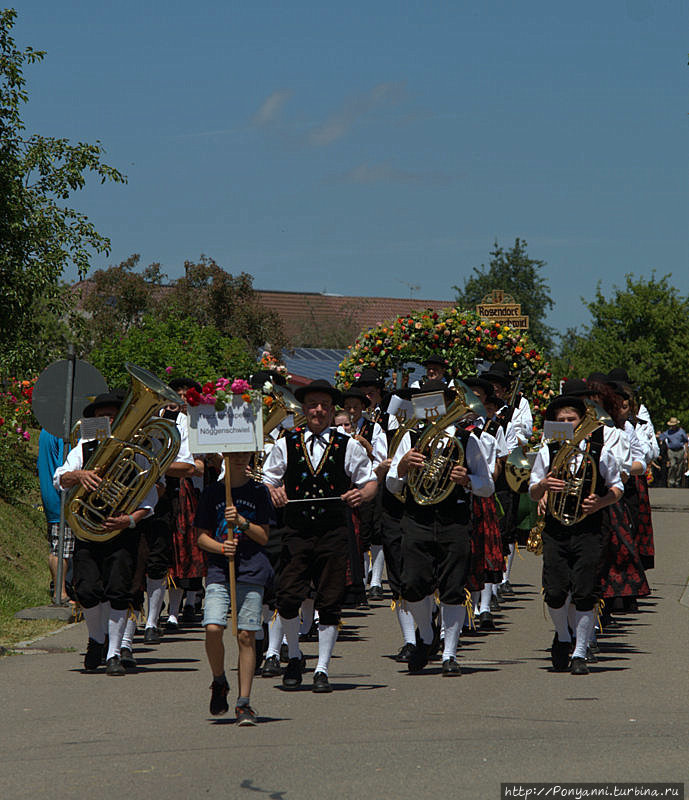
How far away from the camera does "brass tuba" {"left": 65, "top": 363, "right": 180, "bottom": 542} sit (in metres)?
9.70

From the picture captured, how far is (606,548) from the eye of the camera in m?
10.8

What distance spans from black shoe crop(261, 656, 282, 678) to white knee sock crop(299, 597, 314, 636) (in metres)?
0.91

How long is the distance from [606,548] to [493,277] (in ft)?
270

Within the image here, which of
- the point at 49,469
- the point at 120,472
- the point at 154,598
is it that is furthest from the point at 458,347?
the point at 120,472

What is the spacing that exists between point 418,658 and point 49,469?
16.5 feet

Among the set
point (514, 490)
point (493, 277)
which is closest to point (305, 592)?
point (514, 490)

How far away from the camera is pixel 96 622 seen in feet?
32.6

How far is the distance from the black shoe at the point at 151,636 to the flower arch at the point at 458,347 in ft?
31.3

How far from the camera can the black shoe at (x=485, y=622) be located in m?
12.4

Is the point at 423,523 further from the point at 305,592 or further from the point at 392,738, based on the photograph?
the point at 392,738

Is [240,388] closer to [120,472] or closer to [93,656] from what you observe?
[120,472]

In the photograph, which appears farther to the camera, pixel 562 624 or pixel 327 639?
pixel 562 624

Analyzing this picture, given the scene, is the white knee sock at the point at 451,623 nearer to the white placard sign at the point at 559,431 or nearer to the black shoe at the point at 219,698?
the white placard sign at the point at 559,431

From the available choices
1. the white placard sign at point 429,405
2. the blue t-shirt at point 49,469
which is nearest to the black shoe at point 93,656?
the white placard sign at point 429,405
